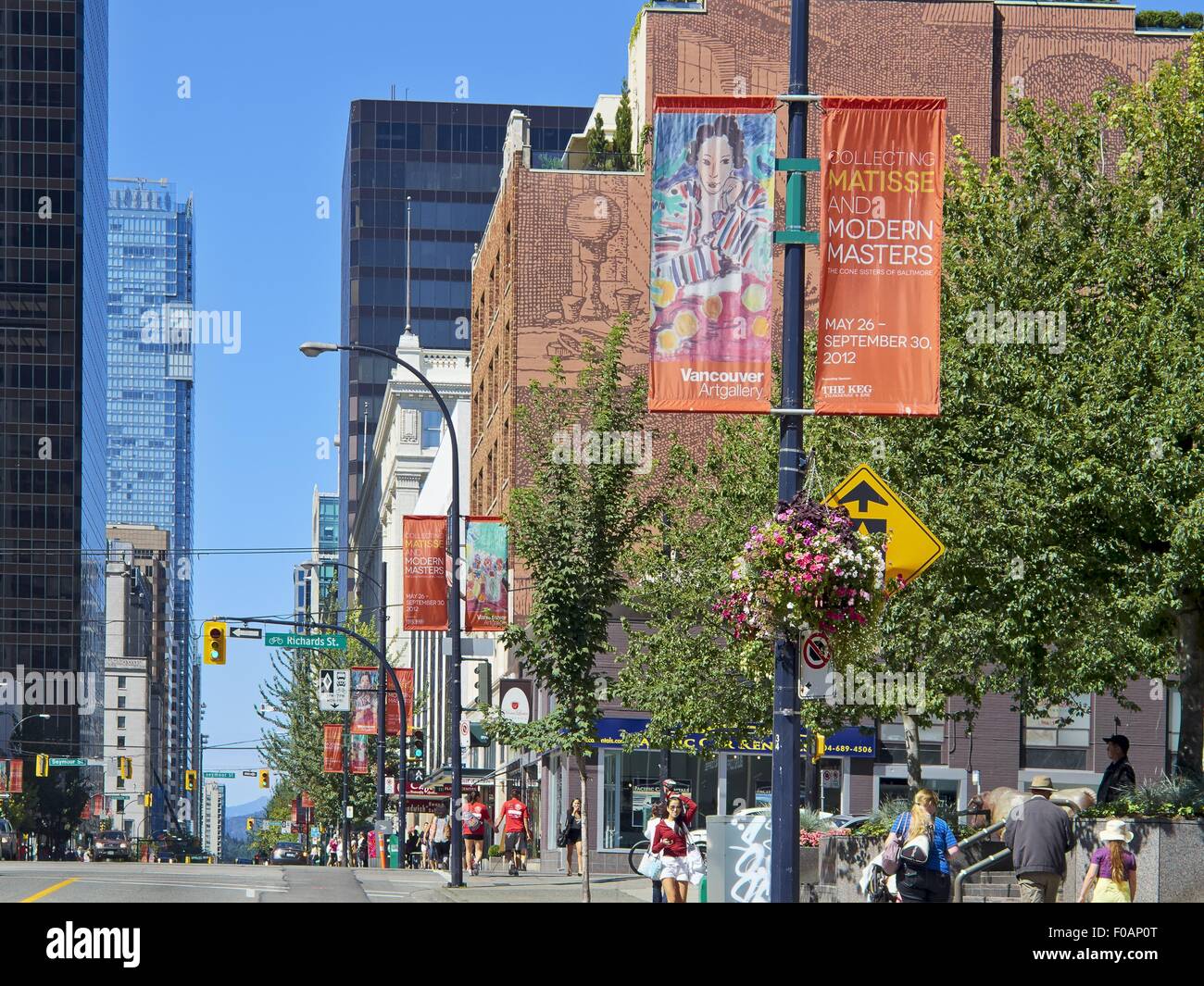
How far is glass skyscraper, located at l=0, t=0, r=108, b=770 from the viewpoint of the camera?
146 metres

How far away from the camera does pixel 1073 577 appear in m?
22.7

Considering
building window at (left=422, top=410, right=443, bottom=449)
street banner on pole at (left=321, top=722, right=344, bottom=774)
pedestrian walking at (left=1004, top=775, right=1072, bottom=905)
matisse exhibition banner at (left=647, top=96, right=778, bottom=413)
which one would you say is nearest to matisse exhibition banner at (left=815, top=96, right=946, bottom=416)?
matisse exhibition banner at (left=647, top=96, right=778, bottom=413)

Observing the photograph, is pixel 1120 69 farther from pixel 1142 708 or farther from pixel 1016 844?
pixel 1016 844

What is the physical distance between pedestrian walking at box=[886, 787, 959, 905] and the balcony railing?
39964mm

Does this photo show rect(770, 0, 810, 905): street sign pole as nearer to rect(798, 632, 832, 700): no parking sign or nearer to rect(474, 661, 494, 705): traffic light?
rect(798, 632, 832, 700): no parking sign

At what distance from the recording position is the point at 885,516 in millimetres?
14977

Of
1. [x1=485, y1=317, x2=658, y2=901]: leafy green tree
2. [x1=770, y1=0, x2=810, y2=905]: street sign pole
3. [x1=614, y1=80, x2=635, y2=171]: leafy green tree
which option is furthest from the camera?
[x1=614, y1=80, x2=635, y2=171]: leafy green tree

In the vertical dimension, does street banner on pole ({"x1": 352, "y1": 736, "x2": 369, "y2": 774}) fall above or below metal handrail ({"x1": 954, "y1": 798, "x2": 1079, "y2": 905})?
below

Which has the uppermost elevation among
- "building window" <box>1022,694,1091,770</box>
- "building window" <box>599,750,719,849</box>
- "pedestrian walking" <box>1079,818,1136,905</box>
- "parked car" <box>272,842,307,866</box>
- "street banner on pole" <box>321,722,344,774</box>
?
"pedestrian walking" <box>1079,818,1136,905</box>

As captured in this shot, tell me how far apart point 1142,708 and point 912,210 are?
36.5 metres

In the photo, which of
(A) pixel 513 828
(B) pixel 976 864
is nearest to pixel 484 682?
(A) pixel 513 828

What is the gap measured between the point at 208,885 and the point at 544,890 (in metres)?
7.64

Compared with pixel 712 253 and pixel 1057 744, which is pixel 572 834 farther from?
pixel 712 253

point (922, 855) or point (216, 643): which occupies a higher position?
point (922, 855)
